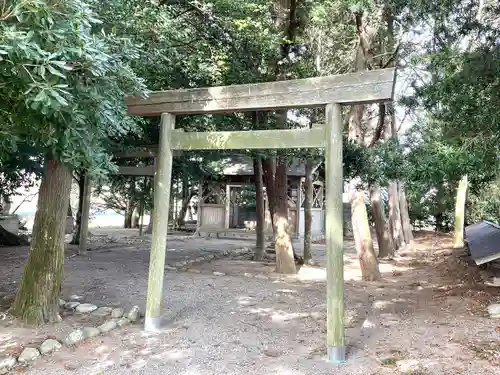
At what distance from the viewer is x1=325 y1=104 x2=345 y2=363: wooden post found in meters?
4.23

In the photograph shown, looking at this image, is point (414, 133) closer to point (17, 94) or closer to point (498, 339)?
point (498, 339)

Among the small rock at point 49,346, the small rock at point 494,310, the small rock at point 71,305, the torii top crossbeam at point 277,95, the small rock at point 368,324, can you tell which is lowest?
the small rock at point 49,346

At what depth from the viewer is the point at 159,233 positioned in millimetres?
5250

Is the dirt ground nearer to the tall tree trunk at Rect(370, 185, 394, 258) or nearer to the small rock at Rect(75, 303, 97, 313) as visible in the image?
the small rock at Rect(75, 303, 97, 313)

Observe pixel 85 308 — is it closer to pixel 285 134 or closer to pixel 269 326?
pixel 269 326

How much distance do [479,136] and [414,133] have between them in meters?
10.3

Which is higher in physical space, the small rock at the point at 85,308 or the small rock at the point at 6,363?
the small rock at the point at 85,308

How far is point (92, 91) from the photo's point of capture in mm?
3436

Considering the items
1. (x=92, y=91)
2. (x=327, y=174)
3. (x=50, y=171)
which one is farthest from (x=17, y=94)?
(x=327, y=174)

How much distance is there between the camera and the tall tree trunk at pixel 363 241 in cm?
961

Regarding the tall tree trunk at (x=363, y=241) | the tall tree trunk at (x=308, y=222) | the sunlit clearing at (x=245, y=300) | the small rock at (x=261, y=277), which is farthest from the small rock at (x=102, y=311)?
the tall tree trunk at (x=308, y=222)

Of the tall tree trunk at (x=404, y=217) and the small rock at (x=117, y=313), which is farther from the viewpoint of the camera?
the tall tree trunk at (x=404, y=217)

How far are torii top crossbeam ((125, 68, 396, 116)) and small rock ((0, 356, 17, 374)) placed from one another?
3.06 m

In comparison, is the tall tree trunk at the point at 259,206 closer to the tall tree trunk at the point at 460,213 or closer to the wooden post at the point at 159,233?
the wooden post at the point at 159,233
